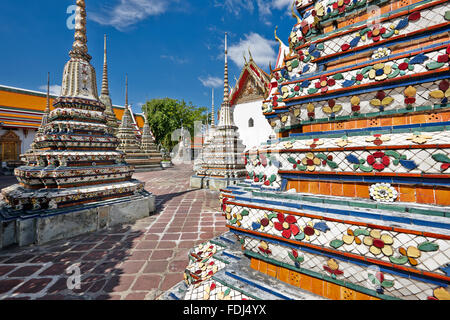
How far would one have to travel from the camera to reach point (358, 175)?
1572 mm

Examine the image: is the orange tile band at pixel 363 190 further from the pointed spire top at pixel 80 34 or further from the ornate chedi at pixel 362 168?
the pointed spire top at pixel 80 34

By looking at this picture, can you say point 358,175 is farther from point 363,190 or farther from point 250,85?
point 250,85

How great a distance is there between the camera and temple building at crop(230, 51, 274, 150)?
55.6 ft

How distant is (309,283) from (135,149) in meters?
16.6

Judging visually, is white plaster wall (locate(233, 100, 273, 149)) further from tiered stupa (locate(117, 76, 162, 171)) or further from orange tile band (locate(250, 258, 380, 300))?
orange tile band (locate(250, 258, 380, 300))

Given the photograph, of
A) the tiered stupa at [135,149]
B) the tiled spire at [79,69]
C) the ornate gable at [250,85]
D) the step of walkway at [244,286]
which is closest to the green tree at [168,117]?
the tiered stupa at [135,149]

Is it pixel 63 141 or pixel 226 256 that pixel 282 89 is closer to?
pixel 226 256

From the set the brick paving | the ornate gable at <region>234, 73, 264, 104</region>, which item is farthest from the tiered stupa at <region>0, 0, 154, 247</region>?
the ornate gable at <region>234, 73, 264, 104</region>

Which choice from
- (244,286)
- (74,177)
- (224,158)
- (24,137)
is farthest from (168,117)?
(244,286)

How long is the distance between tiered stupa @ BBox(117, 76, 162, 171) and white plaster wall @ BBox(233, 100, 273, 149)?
318 inches

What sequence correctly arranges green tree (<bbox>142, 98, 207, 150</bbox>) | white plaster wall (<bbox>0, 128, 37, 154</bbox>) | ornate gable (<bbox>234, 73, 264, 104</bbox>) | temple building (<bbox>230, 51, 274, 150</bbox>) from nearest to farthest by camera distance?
temple building (<bbox>230, 51, 274, 150</bbox>) < ornate gable (<bbox>234, 73, 264, 104</bbox>) < white plaster wall (<bbox>0, 128, 37, 154</bbox>) < green tree (<bbox>142, 98, 207, 150</bbox>)

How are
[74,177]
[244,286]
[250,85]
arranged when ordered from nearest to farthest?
[244,286], [74,177], [250,85]

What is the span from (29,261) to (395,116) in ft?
16.1

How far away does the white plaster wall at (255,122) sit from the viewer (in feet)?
57.4
